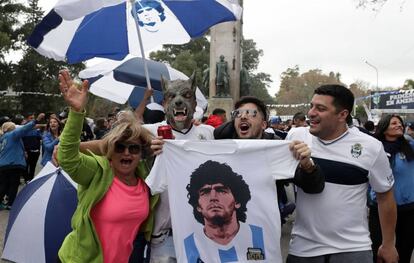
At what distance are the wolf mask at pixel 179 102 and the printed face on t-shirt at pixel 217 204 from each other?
0.82 m

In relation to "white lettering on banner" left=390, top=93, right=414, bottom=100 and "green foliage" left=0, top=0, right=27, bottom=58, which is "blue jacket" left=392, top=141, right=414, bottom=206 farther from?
"green foliage" left=0, top=0, right=27, bottom=58

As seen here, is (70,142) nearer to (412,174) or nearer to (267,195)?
(267,195)

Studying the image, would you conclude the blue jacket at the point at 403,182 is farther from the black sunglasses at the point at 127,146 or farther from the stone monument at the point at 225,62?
the stone monument at the point at 225,62

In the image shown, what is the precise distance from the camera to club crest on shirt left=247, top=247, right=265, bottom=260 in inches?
119

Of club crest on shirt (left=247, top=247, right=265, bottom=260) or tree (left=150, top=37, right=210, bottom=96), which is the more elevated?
tree (left=150, top=37, right=210, bottom=96)

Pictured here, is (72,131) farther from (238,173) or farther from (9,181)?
(9,181)

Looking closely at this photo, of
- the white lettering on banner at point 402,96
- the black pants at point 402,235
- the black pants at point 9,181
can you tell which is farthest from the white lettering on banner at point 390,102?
the black pants at point 402,235

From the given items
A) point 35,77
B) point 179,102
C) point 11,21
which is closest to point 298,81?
point 35,77

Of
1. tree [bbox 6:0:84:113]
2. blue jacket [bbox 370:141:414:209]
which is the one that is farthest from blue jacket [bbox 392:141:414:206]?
tree [bbox 6:0:84:113]

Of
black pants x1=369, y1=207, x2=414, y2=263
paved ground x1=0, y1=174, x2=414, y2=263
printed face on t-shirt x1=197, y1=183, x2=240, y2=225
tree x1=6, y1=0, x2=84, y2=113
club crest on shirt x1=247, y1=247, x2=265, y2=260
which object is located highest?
tree x1=6, y1=0, x2=84, y2=113

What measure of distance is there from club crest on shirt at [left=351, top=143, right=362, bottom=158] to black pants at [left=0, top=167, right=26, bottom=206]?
8.00 meters

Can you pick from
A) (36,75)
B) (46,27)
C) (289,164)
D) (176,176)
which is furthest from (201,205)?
(36,75)

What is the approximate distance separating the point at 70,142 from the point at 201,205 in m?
0.88

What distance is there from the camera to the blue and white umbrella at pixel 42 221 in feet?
12.6
